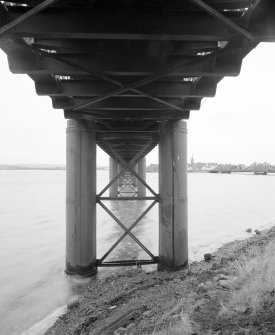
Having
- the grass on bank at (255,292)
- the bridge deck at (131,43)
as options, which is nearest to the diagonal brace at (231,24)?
the bridge deck at (131,43)

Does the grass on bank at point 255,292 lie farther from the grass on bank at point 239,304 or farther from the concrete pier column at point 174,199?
the concrete pier column at point 174,199

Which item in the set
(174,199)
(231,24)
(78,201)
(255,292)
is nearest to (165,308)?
(255,292)

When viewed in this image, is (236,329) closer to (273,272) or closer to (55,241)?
(273,272)

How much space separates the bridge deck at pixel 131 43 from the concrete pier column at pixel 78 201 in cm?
102

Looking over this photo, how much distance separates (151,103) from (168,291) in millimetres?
3617

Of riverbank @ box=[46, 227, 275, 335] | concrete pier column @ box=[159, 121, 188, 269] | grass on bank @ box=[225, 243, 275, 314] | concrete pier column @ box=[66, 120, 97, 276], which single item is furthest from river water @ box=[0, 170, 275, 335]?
grass on bank @ box=[225, 243, 275, 314]

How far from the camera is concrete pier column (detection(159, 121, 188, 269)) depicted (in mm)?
7340

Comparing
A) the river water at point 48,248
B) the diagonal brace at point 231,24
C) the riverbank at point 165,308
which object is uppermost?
the diagonal brace at point 231,24

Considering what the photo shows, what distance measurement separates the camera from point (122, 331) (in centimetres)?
398

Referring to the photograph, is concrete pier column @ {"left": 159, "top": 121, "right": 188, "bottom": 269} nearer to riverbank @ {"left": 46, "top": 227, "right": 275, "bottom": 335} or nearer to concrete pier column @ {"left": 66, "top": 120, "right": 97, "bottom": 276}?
riverbank @ {"left": 46, "top": 227, "right": 275, "bottom": 335}

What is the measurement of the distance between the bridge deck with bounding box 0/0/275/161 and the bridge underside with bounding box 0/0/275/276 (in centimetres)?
1

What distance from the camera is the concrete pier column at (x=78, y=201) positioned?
727 centimetres

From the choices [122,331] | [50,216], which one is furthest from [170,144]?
[50,216]

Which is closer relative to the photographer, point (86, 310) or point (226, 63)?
point (226, 63)
